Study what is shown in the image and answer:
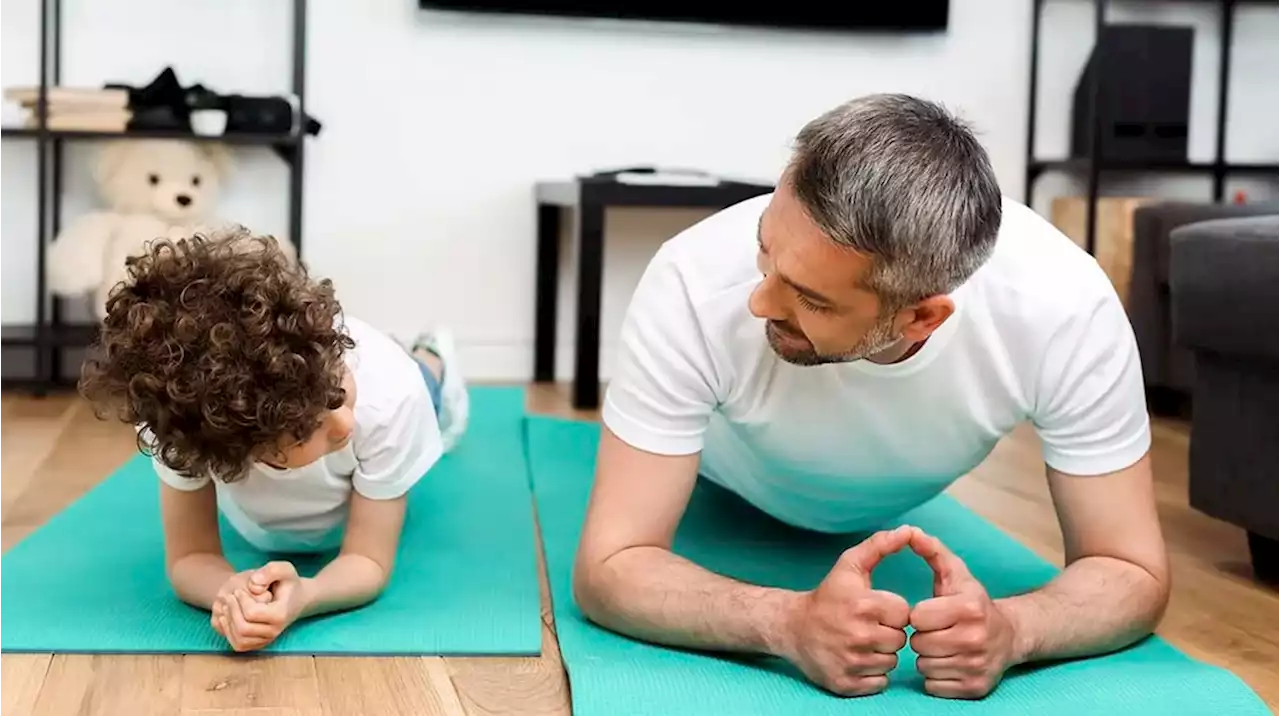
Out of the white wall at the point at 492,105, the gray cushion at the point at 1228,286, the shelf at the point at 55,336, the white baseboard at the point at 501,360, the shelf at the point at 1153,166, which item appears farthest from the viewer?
the white baseboard at the point at 501,360

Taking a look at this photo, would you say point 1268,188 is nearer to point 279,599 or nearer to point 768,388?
point 768,388

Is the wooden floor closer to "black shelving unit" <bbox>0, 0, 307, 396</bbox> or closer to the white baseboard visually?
"black shelving unit" <bbox>0, 0, 307, 396</bbox>

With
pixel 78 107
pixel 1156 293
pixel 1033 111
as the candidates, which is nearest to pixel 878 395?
pixel 1156 293

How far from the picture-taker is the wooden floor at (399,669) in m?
1.27

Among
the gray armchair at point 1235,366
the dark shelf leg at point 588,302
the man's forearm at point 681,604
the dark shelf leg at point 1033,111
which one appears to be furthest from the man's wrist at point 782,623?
the dark shelf leg at point 1033,111

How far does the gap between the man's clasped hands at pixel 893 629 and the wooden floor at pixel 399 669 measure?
9.4 inches

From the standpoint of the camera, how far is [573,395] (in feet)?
10.8

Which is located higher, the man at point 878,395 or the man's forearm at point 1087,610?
the man at point 878,395

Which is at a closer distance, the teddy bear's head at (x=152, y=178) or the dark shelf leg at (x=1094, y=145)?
the teddy bear's head at (x=152, y=178)

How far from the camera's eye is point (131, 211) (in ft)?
10.6

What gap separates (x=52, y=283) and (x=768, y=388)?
7.28ft

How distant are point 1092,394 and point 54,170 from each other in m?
2.73

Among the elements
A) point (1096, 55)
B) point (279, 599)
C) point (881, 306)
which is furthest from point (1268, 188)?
point (279, 599)

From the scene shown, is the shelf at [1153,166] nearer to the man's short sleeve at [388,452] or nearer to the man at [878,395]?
the man at [878,395]
